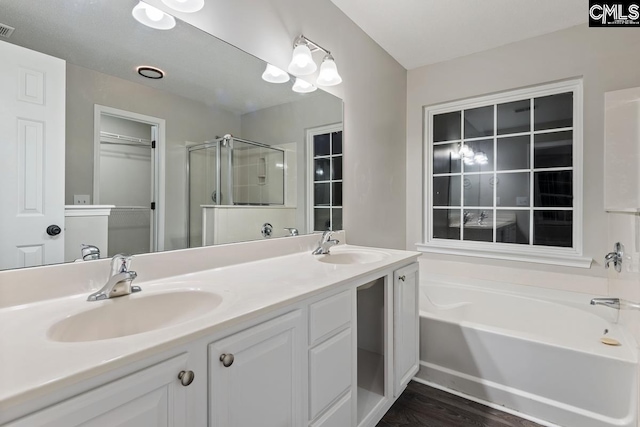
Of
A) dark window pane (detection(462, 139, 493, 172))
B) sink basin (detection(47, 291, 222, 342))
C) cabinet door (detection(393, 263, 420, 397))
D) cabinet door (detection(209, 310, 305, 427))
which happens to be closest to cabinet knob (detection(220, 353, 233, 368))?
cabinet door (detection(209, 310, 305, 427))

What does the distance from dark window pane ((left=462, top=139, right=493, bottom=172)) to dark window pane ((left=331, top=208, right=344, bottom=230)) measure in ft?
4.78

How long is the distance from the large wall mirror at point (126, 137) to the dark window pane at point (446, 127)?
70.1 inches

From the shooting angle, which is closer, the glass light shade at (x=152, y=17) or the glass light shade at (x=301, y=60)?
the glass light shade at (x=152, y=17)

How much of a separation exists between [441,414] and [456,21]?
263 centimetres

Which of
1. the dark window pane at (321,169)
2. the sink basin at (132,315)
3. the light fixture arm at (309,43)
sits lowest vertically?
the sink basin at (132,315)

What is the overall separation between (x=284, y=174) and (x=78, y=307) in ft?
3.92

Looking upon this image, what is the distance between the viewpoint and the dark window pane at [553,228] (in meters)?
2.38

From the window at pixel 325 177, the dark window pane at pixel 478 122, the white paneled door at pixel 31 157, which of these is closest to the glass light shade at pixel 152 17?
the white paneled door at pixel 31 157

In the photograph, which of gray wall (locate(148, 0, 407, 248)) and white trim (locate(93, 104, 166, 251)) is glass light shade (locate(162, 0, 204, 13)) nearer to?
gray wall (locate(148, 0, 407, 248))

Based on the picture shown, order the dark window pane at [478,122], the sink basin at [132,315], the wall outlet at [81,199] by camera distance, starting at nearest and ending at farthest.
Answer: the sink basin at [132,315] → the wall outlet at [81,199] → the dark window pane at [478,122]

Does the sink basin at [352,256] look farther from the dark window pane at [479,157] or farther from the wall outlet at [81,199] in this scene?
the dark window pane at [479,157]

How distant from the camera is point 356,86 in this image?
7.56 ft

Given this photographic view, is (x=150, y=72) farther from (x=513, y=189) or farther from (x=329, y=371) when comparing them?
(x=513, y=189)

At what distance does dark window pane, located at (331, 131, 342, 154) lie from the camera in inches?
84.0
